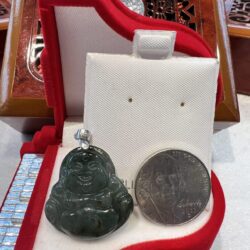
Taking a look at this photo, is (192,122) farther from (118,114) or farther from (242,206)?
(242,206)

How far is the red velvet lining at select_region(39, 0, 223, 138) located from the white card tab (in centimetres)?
6

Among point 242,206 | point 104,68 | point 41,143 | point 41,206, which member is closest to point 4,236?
point 41,206

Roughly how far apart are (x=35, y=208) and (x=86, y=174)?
16 centimetres

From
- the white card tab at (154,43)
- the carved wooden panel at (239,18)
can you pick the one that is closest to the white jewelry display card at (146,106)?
the white card tab at (154,43)

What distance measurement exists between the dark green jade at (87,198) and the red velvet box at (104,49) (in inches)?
2.3

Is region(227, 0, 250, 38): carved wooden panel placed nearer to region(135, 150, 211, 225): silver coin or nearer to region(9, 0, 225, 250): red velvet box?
region(9, 0, 225, 250): red velvet box

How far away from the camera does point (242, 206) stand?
Result: 113 cm

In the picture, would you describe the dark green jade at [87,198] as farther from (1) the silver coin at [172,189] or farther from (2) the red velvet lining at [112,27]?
(2) the red velvet lining at [112,27]

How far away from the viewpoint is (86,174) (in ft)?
2.15

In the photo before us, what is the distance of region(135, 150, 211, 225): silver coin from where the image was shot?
0.73 m

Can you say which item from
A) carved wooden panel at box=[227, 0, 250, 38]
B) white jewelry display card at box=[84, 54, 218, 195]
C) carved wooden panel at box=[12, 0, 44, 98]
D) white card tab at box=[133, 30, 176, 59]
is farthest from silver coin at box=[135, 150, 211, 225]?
carved wooden panel at box=[227, 0, 250, 38]

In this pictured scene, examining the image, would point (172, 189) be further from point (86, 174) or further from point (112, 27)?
point (112, 27)

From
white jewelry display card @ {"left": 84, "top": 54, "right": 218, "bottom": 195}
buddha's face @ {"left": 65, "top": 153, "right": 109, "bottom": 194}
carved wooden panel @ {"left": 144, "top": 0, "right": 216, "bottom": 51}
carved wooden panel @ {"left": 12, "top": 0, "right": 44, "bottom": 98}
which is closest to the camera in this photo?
buddha's face @ {"left": 65, "top": 153, "right": 109, "bottom": 194}

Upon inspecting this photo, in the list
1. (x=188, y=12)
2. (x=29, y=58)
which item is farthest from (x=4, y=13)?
(x=188, y=12)
